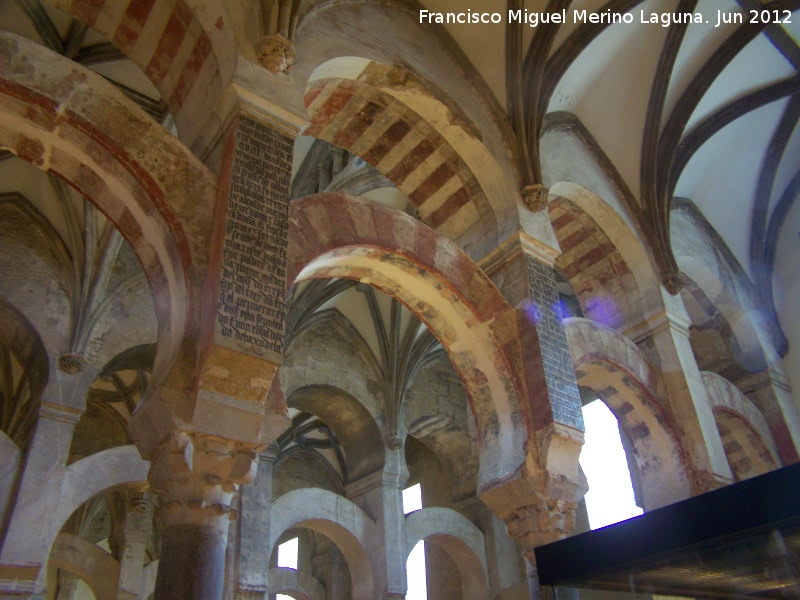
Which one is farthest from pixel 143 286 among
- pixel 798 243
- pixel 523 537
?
pixel 798 243

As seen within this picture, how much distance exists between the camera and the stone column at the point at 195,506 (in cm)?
372

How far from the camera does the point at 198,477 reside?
3928 millimetres

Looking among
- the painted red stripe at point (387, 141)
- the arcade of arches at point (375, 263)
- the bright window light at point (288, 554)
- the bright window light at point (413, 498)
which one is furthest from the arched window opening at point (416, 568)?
the painted red stripe at point (387, 141)

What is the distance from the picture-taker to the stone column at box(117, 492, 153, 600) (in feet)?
32.6

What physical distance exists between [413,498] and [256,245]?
43.5 feet

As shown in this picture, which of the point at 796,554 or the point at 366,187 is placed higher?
the point at 366,187

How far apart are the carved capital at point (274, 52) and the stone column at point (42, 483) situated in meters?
4.92

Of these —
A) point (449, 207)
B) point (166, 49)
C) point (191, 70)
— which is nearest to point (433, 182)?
point (449, 207)

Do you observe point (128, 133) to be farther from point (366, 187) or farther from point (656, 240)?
point (656, 240)

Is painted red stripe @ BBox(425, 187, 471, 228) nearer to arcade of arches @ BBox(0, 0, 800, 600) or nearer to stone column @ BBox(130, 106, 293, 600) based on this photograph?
arcade of arches @ BBox(0, 0, 800, 600)

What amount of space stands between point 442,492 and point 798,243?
29.5 ft

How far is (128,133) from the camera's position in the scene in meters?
4.53

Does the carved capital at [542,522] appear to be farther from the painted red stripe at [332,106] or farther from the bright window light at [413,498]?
the bright window light at [413,498]

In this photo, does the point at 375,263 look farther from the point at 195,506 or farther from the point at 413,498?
the point at 413,498
